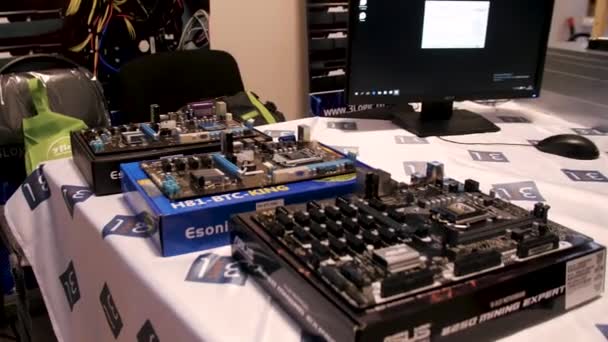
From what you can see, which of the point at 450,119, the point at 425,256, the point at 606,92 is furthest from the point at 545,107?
the point at 425,256

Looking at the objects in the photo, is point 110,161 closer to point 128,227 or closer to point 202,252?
point 128,227

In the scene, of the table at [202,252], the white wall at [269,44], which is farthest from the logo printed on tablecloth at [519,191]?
the white wall at [269,44]

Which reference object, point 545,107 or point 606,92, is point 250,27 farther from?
point 606,92

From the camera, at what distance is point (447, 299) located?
60cm

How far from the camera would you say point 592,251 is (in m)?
0.72

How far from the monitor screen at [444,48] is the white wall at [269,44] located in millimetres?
1251

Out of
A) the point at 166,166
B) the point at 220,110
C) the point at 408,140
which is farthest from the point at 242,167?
the point at 408,140

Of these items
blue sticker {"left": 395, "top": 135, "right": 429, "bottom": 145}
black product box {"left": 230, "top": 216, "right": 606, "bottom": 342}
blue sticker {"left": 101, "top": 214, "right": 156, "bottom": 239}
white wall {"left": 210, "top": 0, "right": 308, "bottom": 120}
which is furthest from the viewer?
white wall {"left": 210, "top": 0, "right": 308, "bottom": 120}

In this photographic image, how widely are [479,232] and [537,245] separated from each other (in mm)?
66

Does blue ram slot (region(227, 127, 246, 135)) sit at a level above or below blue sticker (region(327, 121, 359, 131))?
above

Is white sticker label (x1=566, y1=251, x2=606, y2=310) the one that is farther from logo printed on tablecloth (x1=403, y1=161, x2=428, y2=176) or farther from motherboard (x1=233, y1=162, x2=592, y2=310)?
logo printed on tablecloth (x1=403, y1=161, x2=428, y2=176)

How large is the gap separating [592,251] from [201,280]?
1.59ft

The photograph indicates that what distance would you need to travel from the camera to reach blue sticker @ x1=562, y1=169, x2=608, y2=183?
1.22 metres

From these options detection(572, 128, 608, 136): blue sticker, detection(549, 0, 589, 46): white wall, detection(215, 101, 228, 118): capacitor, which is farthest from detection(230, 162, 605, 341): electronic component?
detection(549, 0, 589, 46): white wall
